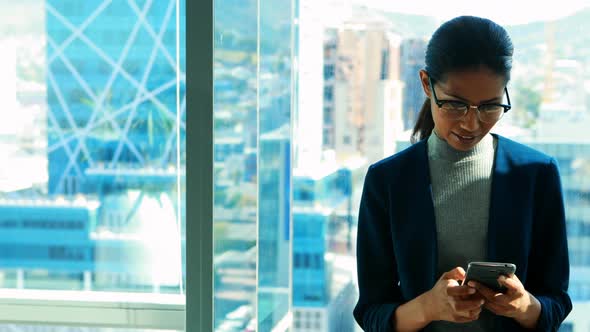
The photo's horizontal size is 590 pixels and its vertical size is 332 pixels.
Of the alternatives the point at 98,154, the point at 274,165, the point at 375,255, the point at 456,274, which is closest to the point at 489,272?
the point at 456,274

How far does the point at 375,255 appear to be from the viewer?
1.69 meters

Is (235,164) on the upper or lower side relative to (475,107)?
lower

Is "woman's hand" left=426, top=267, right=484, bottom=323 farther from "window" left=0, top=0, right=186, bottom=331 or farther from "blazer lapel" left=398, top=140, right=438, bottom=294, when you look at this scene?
"window" left=0, top=0, right=186, bottom=331

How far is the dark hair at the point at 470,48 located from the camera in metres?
1.53

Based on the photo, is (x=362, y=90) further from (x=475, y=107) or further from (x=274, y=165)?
(x=475, y=107)

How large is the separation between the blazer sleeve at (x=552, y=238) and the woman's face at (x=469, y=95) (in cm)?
17

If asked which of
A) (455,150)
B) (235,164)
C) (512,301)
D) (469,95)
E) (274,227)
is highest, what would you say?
(469,95)

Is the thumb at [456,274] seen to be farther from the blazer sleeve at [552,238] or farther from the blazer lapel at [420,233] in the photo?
the blazer sleeve at [552,238]

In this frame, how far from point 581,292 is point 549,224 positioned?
1254 millimetres

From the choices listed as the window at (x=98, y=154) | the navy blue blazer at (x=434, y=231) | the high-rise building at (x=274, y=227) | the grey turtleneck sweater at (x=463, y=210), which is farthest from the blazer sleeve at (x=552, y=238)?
the window at (x=98, y=154)

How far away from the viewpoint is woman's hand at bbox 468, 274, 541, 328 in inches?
59.0

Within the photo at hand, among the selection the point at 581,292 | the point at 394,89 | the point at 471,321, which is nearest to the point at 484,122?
the point at 471,321

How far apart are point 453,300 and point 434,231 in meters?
0.16

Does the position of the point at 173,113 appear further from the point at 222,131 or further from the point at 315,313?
the point at 315,313
